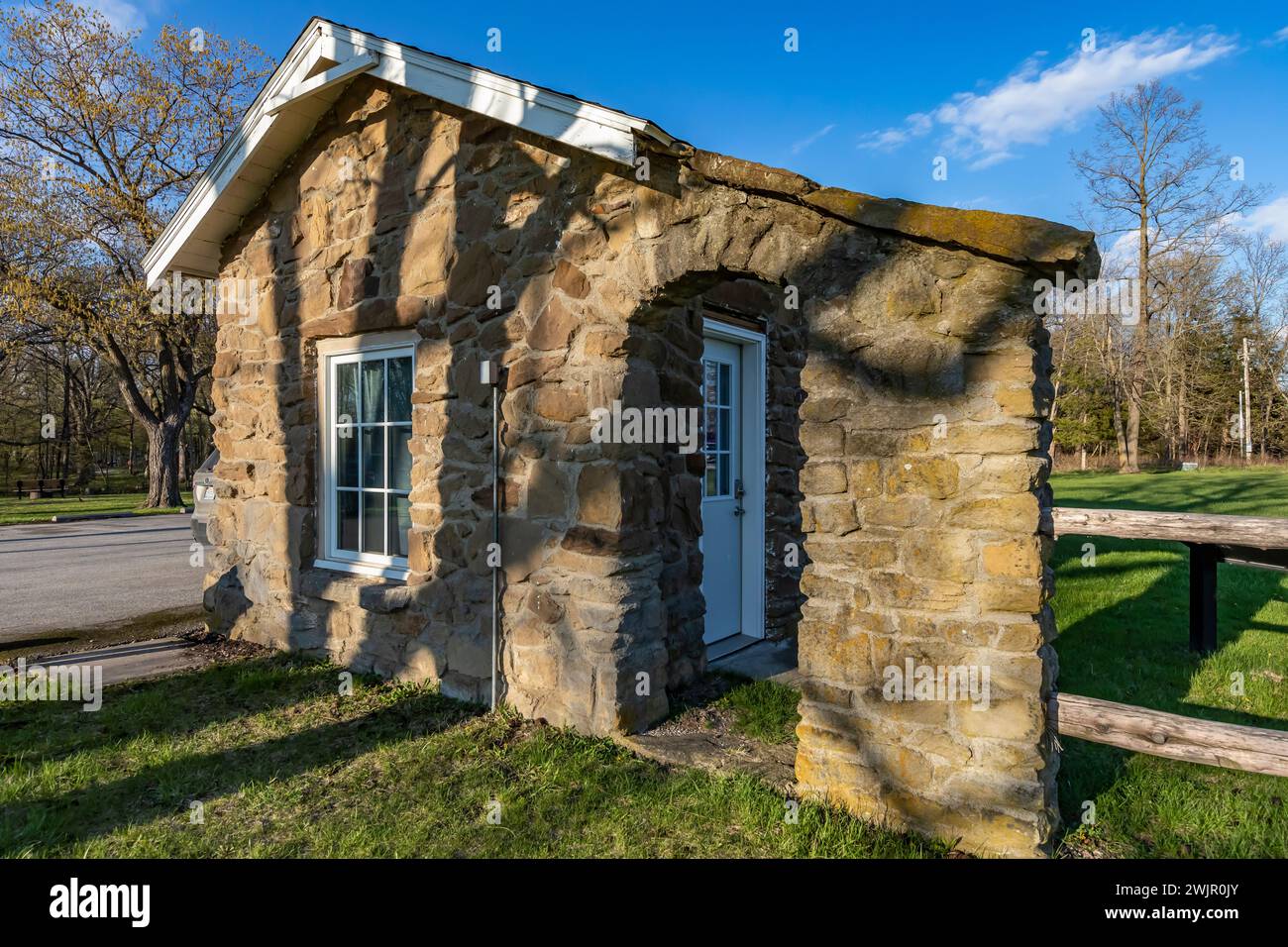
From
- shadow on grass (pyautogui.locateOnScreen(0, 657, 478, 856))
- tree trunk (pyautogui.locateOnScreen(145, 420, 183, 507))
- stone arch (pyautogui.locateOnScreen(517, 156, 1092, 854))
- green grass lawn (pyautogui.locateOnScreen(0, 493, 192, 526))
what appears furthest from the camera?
tree trunk (pyautogui.locateOnScreen(145, 420, 183, 507))

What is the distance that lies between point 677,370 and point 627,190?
114cm

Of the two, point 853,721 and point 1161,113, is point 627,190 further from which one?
point 1161,113

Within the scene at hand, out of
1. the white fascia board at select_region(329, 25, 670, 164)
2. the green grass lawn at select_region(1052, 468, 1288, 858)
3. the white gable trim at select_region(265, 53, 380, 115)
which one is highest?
the white gable trim at select_region(265, 53, 380, 115)

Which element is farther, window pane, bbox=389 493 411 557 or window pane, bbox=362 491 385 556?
window pane, bbox=362 491 385 556

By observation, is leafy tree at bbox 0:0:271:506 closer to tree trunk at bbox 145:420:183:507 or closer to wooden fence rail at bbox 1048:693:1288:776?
tree trunk at bbox 145:420:183:507

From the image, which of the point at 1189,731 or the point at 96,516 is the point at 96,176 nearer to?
the point at 96,516

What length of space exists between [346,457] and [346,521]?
20.6 inches

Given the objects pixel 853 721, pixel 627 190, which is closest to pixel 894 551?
pixel 853 721

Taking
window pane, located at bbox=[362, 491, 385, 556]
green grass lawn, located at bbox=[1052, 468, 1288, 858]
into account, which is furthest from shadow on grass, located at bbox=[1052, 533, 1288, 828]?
window pane, located at bbox=[362, 491, 385, 556]

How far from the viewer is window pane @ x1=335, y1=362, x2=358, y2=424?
5566mm

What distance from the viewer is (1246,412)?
25828 millimetres

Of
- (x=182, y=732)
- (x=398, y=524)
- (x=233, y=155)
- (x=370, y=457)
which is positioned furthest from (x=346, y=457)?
(x=233, y=155)
